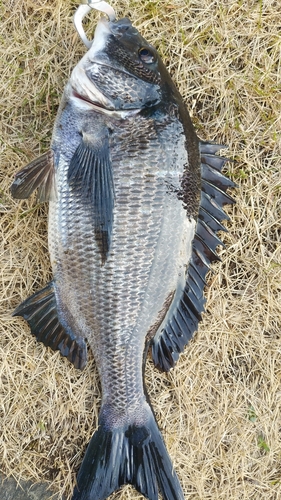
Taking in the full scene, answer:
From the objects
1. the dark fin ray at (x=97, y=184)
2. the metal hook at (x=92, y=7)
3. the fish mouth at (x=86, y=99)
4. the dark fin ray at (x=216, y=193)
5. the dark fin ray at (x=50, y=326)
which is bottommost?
the dark fin ray at (x=50, y=326)

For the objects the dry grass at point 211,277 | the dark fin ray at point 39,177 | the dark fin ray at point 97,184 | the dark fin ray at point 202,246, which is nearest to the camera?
the dark fin ray at point 97,184

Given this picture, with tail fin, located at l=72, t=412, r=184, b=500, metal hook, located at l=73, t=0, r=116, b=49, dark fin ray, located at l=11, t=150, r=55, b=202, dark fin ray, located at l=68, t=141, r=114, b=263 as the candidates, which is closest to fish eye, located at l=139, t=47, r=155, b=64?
metal hook, located at l=73, t=0, r=116, b=49

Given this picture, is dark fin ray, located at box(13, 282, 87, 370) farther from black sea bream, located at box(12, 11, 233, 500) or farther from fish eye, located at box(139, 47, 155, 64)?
fish eye, located at box(139, 47, 155, 64)

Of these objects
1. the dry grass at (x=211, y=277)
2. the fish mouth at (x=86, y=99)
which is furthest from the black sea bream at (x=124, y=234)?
the dry grass at (x=211, y=277)

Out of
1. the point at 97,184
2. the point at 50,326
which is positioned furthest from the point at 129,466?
the point at 97,184

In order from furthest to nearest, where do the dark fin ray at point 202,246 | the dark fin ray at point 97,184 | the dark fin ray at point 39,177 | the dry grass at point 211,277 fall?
1. the dry grass at point 211,277
2. the dark fin ray at point 202,246
3. the dark fin ray at point 39,177
4. the dark fin ray at point 97,184

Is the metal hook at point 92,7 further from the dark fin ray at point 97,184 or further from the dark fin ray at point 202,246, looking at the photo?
the dark fin ray at point 202,246

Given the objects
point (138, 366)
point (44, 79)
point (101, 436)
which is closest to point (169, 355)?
point (138, 366)
